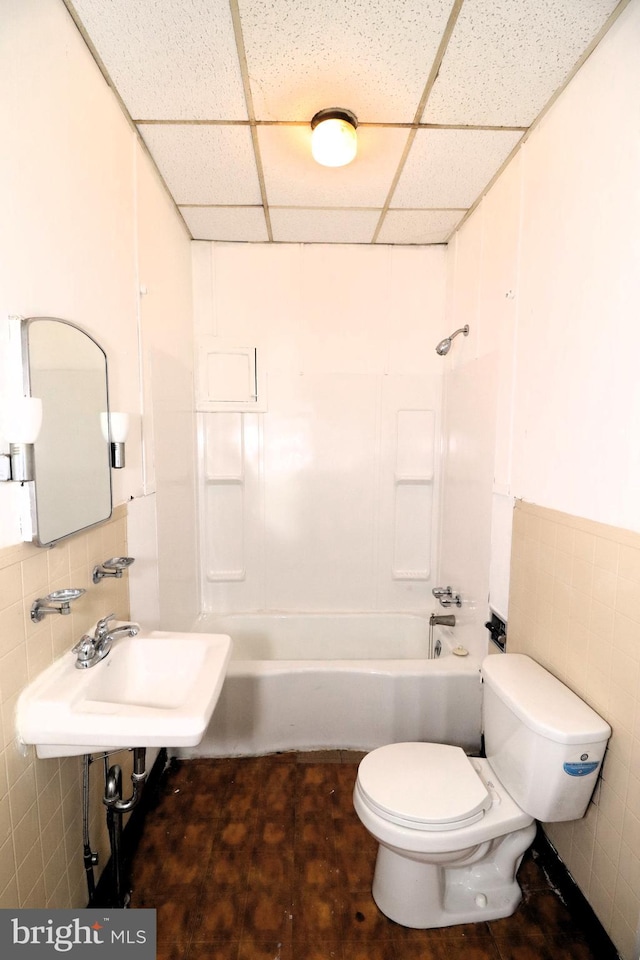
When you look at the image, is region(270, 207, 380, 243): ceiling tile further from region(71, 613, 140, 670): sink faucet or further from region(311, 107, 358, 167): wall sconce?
region(71, 613, 140, 670): sink faucet

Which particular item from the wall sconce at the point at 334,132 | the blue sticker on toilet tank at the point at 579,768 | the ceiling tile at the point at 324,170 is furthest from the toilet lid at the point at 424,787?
the ceiling tile at the point at 324,170

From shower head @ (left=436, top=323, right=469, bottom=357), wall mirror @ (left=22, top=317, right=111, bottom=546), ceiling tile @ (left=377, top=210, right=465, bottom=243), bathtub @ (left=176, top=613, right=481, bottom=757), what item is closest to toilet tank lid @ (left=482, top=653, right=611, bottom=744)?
bathtub @ (left=176, top=613, right=481, bottom=757)

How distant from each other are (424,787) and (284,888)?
23.9 inches

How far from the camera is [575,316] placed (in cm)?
127

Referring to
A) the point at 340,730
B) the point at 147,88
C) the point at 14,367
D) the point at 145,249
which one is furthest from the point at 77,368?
the point at 340,730

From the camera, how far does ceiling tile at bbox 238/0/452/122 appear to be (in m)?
1.08

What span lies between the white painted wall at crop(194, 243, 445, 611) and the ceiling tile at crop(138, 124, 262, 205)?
1.64ft

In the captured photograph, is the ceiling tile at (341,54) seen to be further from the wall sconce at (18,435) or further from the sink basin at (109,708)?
the sink basin at (109,708)

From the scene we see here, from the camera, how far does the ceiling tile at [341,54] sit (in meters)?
1.08

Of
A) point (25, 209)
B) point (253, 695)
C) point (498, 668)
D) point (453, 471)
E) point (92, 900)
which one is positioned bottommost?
point (92, 900)

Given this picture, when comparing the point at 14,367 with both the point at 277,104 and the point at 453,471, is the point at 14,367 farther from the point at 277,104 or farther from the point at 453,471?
the point at 453,471

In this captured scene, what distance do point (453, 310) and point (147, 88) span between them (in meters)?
1.65

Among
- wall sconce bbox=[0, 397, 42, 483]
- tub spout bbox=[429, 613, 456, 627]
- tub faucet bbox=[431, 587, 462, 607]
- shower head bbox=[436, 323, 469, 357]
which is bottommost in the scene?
tub spout bbox=[429, 613, 456, 627]

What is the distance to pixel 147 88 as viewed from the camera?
1.32 meters
